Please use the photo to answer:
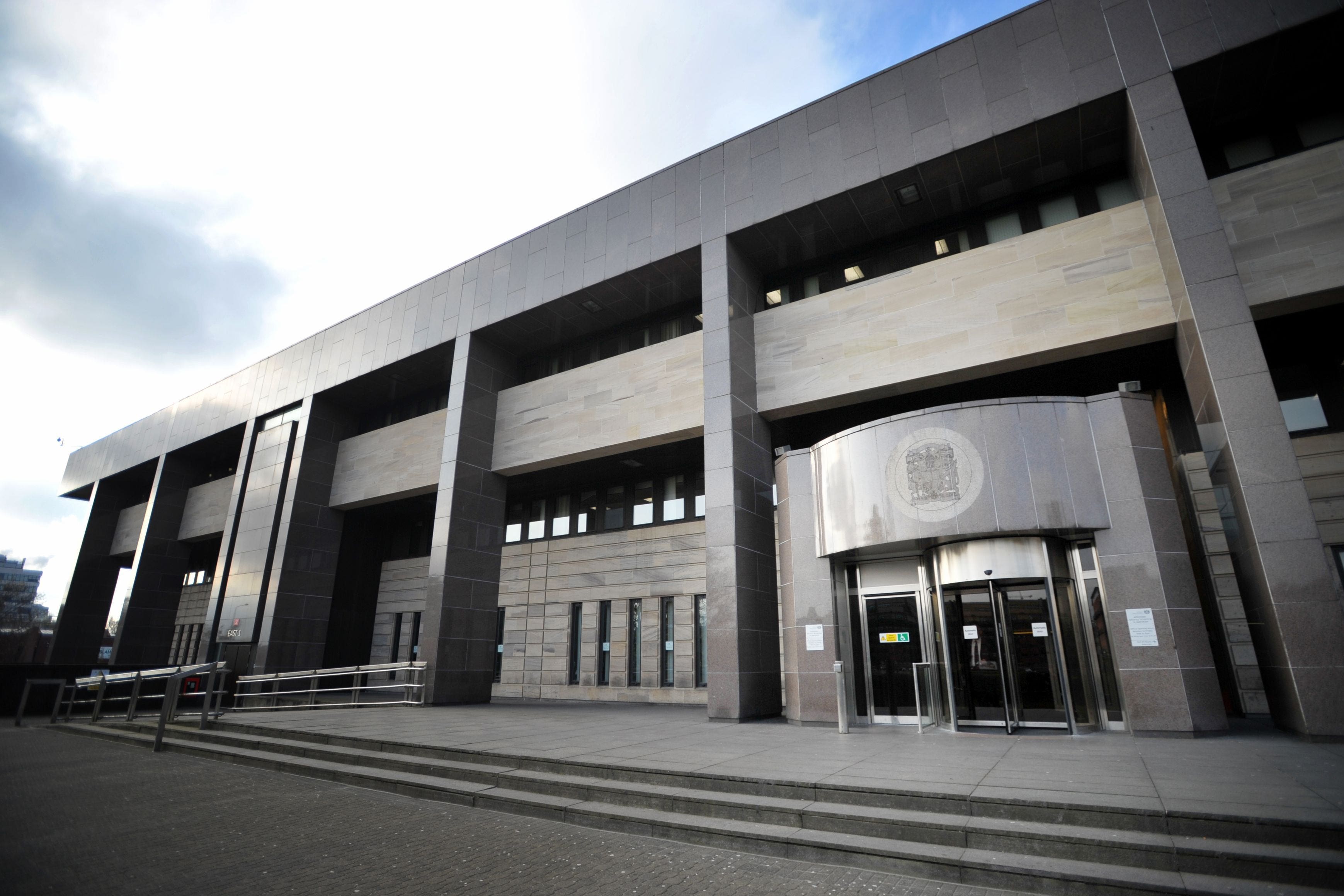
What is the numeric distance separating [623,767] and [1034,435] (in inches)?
329

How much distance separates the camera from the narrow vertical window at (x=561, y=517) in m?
23.5

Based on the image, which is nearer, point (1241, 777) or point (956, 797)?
point (956, 797)

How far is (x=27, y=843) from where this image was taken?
5977mm

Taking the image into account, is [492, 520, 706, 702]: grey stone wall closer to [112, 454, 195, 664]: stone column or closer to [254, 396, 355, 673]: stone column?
[254, 396, 355, 673]: stone column

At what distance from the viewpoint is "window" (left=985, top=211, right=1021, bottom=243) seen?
48.8 feet

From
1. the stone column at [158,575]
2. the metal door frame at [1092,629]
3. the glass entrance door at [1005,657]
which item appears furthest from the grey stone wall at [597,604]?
the stone column at [158,575]

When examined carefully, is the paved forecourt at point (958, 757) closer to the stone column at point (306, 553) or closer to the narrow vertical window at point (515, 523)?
the stone column at point (306, 553)

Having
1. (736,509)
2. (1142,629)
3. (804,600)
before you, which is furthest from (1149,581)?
(736,509)

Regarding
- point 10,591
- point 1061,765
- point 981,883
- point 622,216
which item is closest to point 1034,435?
→ point 1061,765

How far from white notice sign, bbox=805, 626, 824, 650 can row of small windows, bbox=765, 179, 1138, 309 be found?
26.4 ft

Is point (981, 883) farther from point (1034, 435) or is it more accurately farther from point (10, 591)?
point (10, 591)

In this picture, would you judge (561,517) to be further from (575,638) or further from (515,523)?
(575,638)

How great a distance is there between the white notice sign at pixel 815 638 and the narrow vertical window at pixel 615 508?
33.8 feet

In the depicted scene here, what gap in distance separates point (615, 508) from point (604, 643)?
4.38m
